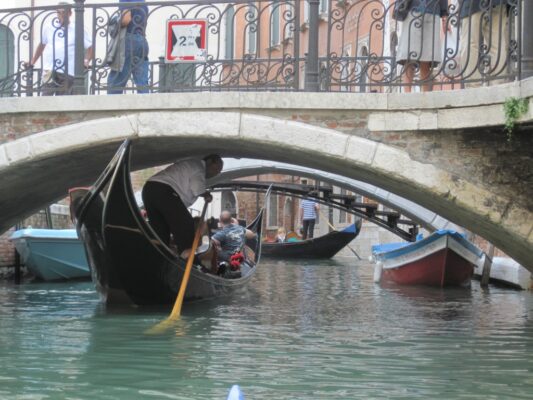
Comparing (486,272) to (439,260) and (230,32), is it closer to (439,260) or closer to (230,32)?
(439,260)

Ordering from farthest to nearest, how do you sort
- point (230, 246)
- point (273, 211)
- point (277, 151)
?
point (273, 211)
point (230, 246)
point (277, 151)

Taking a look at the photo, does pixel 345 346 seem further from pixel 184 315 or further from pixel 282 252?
pixel 282 252

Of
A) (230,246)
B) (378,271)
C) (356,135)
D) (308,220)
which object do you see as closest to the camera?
(356,135)

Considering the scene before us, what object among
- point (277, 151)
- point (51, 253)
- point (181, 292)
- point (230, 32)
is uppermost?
point (230, 32)

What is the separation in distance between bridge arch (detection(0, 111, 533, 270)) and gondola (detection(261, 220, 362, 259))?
12.2 metres

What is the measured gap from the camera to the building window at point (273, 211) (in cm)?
2461

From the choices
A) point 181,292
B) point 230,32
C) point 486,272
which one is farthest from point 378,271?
point 181,292

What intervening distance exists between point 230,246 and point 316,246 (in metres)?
10.5

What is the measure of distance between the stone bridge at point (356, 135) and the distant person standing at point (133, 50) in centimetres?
41

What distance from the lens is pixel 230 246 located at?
8.62 m

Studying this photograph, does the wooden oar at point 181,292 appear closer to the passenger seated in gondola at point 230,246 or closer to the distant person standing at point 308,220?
the passenger seated in gondola at point 230,246

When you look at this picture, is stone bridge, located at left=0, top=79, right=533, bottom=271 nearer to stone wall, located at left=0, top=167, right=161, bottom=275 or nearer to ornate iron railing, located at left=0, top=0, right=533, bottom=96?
ornate iron railing, located at left=0, top=0, right=533, bottom=96

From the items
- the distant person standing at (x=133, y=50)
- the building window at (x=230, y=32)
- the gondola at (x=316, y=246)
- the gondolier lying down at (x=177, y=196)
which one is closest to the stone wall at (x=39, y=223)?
the building window at (x=230, y=32)

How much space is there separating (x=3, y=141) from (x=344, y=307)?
3.06 metres
